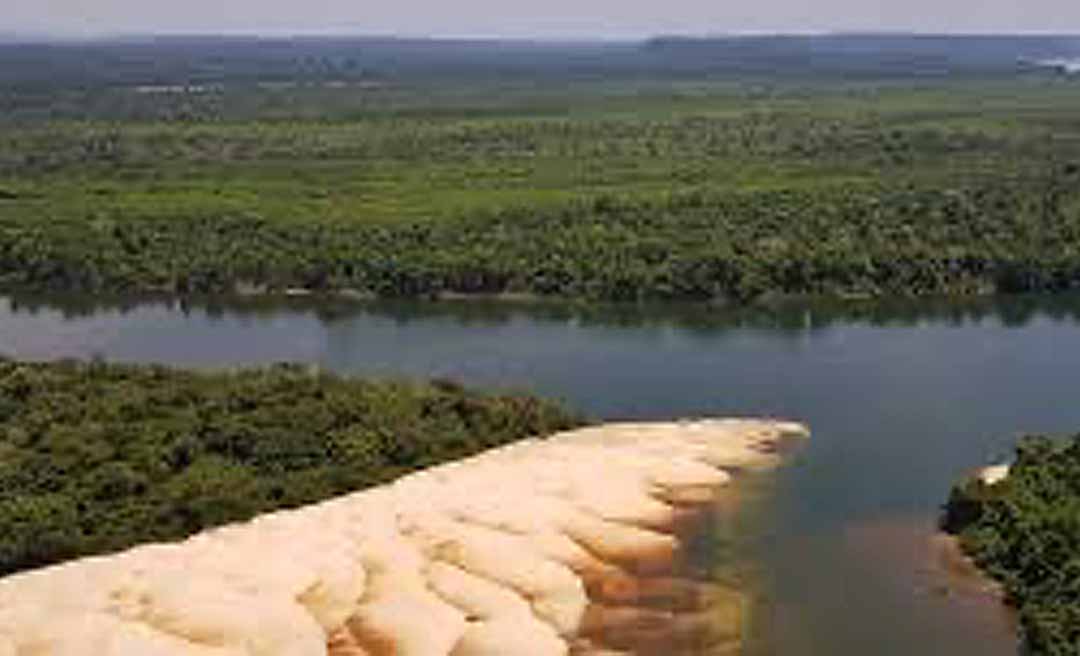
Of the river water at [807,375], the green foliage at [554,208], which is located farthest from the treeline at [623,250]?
the river water at [807,375]

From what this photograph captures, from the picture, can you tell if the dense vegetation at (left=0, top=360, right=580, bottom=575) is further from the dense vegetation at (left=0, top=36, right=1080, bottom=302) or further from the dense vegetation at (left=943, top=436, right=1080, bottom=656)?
the dense vegetation at (left=0, top=36, right=1080, bottom=302)

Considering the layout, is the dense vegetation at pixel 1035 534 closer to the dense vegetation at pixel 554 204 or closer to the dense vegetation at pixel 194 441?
the dense vegetation at pixel 194 441

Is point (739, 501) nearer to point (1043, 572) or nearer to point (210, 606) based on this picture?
point (1043, 572)

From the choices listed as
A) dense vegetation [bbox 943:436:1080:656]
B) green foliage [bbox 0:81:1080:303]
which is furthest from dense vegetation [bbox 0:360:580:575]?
green foliage [bbox 0:81:1080:303]

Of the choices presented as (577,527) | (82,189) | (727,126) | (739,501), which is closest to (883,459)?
(739,501)

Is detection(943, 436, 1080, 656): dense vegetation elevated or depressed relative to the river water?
elevated

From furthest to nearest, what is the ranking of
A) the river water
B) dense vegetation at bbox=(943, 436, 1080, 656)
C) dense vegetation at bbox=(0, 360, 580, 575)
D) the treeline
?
the treeline → dense vegetation at bbox=(0, 360, 580, 575) → the river water → dense vegetation at bbox=(943, 436, 1080, 656)
